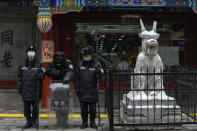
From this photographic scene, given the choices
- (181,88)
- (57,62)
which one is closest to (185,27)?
(181,88)

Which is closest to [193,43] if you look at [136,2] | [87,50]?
[136,2]

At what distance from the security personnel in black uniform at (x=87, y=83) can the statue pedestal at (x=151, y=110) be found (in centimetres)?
82

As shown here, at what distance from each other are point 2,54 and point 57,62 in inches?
198

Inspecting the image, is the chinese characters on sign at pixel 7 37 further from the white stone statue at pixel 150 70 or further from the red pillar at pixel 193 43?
the red pillar at pixel 193 43

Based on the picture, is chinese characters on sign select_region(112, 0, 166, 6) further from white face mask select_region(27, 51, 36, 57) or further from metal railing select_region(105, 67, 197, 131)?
white face mask select_region(27, 51, 36, 57)

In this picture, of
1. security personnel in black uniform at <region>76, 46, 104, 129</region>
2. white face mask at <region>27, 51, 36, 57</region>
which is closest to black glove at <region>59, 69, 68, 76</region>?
security personnel in black uniform at <region>76, 46, 104, 129</region>

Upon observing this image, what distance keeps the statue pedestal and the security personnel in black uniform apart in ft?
2.69

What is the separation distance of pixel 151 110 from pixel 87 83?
61.9 inches

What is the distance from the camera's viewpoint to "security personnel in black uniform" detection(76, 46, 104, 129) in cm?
635

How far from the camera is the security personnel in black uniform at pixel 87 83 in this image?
6.35 meters

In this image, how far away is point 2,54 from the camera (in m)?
10.5

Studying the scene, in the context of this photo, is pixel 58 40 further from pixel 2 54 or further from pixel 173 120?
pixel 173 120

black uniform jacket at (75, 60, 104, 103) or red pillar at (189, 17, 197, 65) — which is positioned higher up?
red pillar at (189, 17, 197, 65)

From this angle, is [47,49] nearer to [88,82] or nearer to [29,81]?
[29,81]
